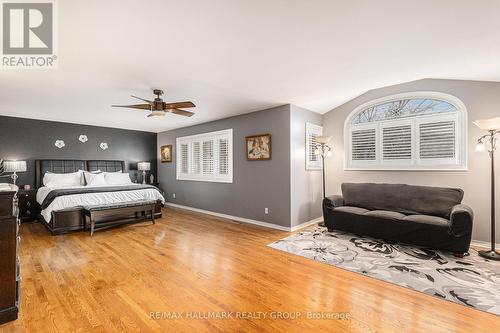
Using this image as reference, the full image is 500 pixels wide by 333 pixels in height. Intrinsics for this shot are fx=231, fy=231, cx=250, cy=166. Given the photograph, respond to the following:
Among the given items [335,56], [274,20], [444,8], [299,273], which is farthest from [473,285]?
[274,20]

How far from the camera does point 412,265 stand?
294 centimetres

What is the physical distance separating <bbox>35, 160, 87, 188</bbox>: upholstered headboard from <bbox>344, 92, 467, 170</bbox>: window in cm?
706

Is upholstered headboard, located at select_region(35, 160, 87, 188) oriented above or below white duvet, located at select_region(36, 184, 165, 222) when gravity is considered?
above

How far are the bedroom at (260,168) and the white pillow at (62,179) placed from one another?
0.16ft

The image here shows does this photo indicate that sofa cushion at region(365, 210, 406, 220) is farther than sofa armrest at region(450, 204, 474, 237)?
Yes

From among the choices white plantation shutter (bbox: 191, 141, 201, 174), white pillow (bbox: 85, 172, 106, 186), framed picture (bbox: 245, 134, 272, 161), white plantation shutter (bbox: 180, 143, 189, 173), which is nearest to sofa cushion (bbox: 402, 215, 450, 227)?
framed picture (bbox: 245, 134, 272, 161)

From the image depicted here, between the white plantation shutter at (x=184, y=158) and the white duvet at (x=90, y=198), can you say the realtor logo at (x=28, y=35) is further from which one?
the white plantation shutter at (x=184, y=158)

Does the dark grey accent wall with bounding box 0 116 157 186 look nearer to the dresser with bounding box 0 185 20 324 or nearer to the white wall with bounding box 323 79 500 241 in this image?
the dresser with bounding box 0 185 20 324

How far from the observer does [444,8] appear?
6.10 feet

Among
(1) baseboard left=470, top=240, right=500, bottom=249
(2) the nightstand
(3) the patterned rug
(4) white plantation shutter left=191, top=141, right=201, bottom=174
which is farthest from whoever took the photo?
(4) white plantation shutter left=191, top=141, right=201, bottom=174

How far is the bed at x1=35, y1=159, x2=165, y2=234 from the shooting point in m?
4.39

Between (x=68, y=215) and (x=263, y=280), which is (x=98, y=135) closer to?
(x=68, y=215)

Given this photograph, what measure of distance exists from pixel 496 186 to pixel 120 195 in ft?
22.8

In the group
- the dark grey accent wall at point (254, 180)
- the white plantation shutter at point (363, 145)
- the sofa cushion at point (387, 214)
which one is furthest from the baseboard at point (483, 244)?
the dark grey accent wall at point (254, 180)
